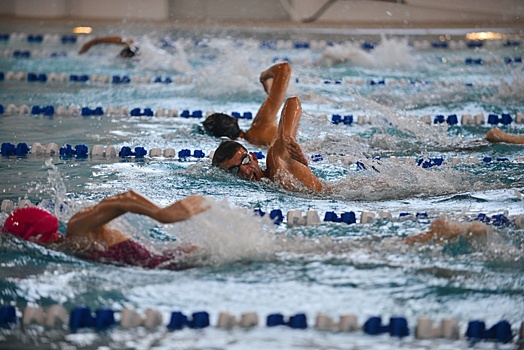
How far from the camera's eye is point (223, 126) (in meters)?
5.48

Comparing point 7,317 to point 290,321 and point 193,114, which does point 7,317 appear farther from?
point 193,114

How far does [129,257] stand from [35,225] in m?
0.39

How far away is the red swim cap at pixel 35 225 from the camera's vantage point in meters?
3.24

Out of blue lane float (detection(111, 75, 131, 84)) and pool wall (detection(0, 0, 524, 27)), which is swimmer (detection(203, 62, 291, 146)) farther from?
pool wall (detection(0, 0, 524, 27))

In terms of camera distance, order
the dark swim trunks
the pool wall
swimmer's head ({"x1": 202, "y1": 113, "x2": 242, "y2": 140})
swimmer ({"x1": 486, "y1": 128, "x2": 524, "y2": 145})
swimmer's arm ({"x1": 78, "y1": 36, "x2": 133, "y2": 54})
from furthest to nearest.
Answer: the pool wall
swimmer's arm ({"x1": 78, "y1": 36, "x2": 133, "y2": 54})
swimmer's head ({"x1": 202, "y1": 113, "x2": 242, "y2": 140})
swimmer ({"x1": 486, "y1": 128, "x2": 524, "y2": 145})
the dark swim trunks

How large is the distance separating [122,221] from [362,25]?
857 centimetres

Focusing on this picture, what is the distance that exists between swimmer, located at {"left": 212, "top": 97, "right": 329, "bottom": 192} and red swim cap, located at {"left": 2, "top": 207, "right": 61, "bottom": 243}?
3.40ft

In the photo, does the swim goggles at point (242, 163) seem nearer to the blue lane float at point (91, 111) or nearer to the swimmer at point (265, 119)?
the swimmer at point (265, 119)

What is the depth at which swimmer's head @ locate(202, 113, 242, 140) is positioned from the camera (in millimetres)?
5457

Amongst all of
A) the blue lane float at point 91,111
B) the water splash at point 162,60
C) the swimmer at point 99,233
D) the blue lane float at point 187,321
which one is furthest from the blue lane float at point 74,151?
the water splash at point 162,60

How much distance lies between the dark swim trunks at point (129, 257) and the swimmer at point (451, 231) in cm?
95

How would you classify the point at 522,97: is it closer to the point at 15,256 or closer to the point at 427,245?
the point at 427,245

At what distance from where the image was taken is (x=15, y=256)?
3311 millimetres

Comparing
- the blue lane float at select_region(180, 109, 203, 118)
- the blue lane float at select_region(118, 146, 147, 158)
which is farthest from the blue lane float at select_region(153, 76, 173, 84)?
the blue lane float at select_region(118, 146, 147, 158)
